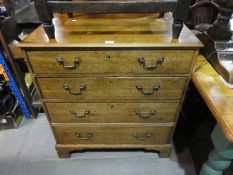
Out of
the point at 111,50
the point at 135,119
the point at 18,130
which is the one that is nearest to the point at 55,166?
the point at 18,130

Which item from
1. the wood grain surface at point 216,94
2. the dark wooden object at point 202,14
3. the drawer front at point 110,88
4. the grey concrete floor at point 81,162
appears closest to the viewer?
the wood grain surface at point 216,94

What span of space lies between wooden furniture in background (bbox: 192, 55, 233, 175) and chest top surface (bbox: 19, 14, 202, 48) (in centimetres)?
16

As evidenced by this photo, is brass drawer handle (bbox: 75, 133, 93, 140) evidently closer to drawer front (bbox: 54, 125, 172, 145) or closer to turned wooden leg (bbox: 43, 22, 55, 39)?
drawer front (bbox: 54, 125, 172, 145)

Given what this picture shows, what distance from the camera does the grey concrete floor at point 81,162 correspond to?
1.32 metres

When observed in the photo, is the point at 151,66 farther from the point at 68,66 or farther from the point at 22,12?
the point at 22,12

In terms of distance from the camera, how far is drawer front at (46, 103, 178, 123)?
108 cm

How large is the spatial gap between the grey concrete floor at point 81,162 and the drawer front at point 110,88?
0.55m

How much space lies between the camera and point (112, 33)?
921 mm

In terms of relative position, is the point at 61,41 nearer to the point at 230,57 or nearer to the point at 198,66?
the point at 198,66

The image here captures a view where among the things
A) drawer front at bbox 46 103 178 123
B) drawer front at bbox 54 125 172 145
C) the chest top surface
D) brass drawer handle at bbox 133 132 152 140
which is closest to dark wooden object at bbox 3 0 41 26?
the chest top surface

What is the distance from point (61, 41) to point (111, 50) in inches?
8.7

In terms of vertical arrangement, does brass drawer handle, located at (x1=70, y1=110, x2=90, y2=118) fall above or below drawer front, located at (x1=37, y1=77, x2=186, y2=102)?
below

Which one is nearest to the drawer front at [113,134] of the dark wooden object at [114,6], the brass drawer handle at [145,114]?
the brass drawer handle at [145,114]

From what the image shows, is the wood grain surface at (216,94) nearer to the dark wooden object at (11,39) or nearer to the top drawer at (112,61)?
the top drawer at (112,61)
